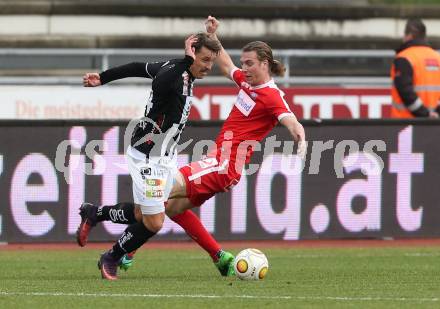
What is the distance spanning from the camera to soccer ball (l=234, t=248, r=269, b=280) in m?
10.9

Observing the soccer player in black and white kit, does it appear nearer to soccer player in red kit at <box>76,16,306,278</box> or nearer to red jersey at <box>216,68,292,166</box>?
soccer player in red kit at <box>76,16,306,278</box>

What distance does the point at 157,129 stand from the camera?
10.8 meters

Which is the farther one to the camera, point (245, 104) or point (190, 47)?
point (245, 104)

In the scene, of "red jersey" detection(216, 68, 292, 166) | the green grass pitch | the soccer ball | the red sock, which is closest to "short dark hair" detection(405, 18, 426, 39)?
the green grass pitch

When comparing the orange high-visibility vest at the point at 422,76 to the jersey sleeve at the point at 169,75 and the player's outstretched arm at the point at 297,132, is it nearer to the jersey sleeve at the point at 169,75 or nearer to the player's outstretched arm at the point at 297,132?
the player's outstretched arm at the point at 297,132

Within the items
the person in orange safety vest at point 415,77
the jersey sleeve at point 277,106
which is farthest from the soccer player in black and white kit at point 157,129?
the person in orange safety vest at point 415,77

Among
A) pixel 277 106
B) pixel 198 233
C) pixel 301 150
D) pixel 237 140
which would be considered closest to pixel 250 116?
pixel 237 140

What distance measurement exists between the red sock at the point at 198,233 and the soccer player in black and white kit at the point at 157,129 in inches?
14.8

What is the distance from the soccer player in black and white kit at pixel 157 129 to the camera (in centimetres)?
1081

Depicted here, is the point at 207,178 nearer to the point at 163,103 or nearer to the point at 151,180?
the point at 151,180

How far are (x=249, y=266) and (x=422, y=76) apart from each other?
600 cm

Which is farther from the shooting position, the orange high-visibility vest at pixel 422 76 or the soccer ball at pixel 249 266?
the orange high-visibility vest at pixel 422 76

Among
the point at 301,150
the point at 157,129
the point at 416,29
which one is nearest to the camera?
the point at 301,150

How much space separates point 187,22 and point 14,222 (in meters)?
9.14
